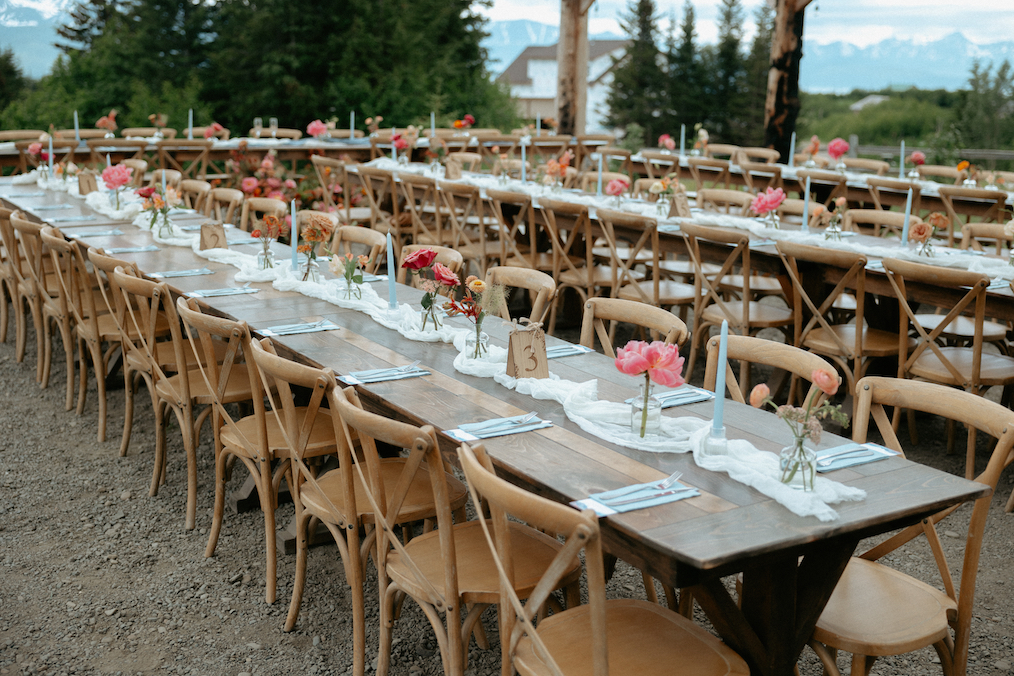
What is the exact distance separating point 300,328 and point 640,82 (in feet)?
89.2

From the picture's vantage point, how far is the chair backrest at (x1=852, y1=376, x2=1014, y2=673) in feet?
6.31

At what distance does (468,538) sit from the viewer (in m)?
2.22

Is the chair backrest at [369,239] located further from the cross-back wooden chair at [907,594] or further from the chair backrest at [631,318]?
the cross-back wooden chair at [907,594]

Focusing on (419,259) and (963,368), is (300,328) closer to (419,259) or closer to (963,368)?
(419,259)

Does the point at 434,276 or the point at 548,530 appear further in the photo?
the point at 434,276

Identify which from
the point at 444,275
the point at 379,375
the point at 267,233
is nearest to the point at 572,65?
the point at 267,233

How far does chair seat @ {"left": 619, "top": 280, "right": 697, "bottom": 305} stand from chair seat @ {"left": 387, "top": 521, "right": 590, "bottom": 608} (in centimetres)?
252

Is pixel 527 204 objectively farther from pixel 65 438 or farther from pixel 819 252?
pixel 65 438

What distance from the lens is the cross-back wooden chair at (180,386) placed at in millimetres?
2965

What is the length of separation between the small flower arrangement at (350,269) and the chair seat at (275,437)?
493 millimetres

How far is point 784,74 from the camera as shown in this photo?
10.0 metres

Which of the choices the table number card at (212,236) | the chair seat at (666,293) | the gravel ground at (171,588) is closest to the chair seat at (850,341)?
the gravel ground at (171,588)

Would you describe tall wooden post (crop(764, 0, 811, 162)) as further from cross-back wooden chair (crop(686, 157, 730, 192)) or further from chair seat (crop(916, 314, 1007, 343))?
chair seat (crop(916, 314, 1007, 343))

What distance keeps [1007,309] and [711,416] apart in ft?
6.09
